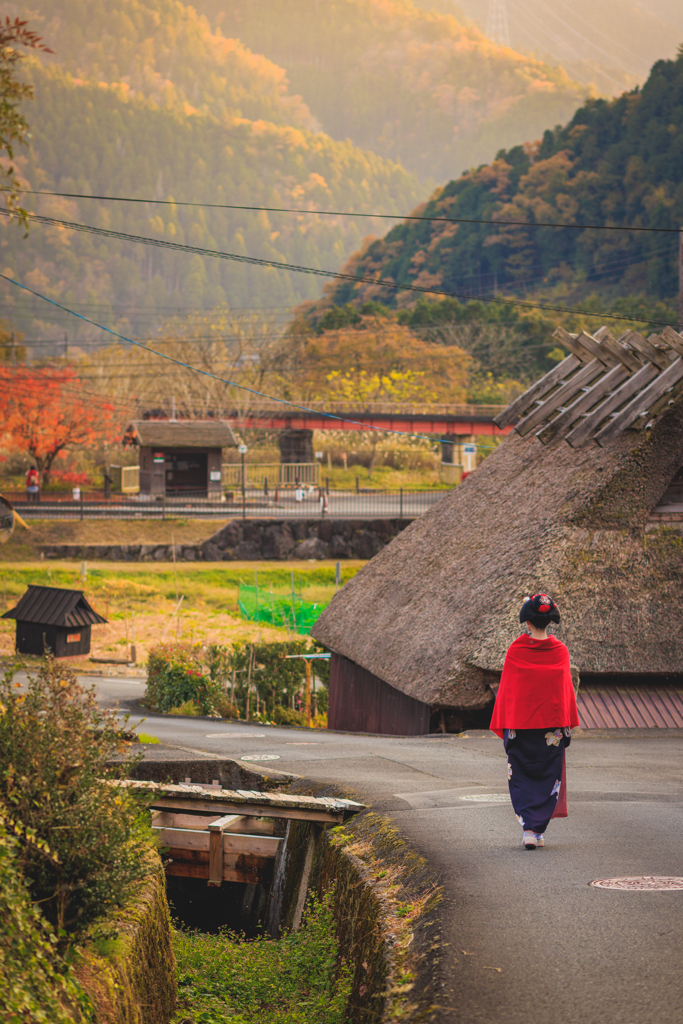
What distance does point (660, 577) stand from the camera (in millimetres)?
13406

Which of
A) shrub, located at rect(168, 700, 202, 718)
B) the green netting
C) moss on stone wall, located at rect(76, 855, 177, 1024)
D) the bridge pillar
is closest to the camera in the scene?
moss on stone wall, located at rect(76, 855, 177, 1024)

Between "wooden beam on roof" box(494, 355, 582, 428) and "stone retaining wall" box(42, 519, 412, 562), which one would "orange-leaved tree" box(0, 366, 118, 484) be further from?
"wooden beam on roof" box(494, 355, 582, 428)

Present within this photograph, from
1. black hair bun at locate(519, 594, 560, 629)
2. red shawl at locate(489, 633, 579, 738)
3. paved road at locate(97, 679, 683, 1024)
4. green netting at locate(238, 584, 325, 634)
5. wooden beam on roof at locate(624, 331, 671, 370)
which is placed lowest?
green netting at locate(238, 584, 325, 634)

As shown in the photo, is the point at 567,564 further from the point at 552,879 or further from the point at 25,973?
the point at 25,973

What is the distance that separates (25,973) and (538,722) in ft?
13.0

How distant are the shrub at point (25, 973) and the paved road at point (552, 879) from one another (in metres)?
1.85

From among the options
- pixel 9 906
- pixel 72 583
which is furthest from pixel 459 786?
pixel 72 583

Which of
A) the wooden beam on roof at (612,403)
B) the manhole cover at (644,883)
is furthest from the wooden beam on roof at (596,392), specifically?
the manhole cover at (644,883)

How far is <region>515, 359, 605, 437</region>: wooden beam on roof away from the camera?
16031 mm

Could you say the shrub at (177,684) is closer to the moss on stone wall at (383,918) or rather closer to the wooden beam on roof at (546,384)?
the wooden beam on roof at (546,384)

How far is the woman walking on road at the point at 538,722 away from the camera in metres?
6.83

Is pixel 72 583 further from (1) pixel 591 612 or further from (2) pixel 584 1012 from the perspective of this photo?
(2) pixel 584 1012

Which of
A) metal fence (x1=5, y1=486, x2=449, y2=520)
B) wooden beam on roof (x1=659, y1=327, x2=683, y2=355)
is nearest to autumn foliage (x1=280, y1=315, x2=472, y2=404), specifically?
metal fence (x1=5, y1=486, x2=449, y2=520)

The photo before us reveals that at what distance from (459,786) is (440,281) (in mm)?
120275
